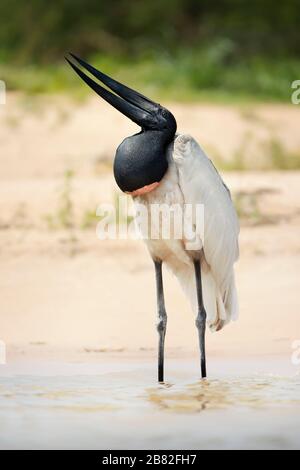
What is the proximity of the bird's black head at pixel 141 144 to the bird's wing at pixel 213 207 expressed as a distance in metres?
0.08

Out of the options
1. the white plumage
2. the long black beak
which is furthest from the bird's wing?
the long black beak

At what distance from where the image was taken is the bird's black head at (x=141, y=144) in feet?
15.8

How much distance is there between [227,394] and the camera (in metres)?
4.97

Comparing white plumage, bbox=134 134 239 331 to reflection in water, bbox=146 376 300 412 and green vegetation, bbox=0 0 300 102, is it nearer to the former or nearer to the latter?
reflection in water, bbox=146 376 300 412

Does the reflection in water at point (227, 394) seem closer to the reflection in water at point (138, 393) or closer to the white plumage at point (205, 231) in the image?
the reflection in water at point (138, 393)

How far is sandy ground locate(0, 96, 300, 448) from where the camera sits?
4.73 meters

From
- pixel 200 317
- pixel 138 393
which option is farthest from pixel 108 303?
pixel 138 393

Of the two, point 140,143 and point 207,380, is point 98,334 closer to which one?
point 207,380

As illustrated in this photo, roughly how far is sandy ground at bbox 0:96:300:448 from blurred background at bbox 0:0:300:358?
0.01m

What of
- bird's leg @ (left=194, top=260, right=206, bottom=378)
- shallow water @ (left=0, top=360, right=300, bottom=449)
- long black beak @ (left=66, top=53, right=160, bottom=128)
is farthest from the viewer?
bird's leg @ (left=194, top=260, right=206, bottom=378)

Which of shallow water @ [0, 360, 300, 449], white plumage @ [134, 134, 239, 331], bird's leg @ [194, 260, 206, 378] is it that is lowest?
shallow water @ [0, 360, 300, 449]

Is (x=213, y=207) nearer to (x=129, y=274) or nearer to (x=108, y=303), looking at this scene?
(x=108, y=303)

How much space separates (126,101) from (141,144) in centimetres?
29
